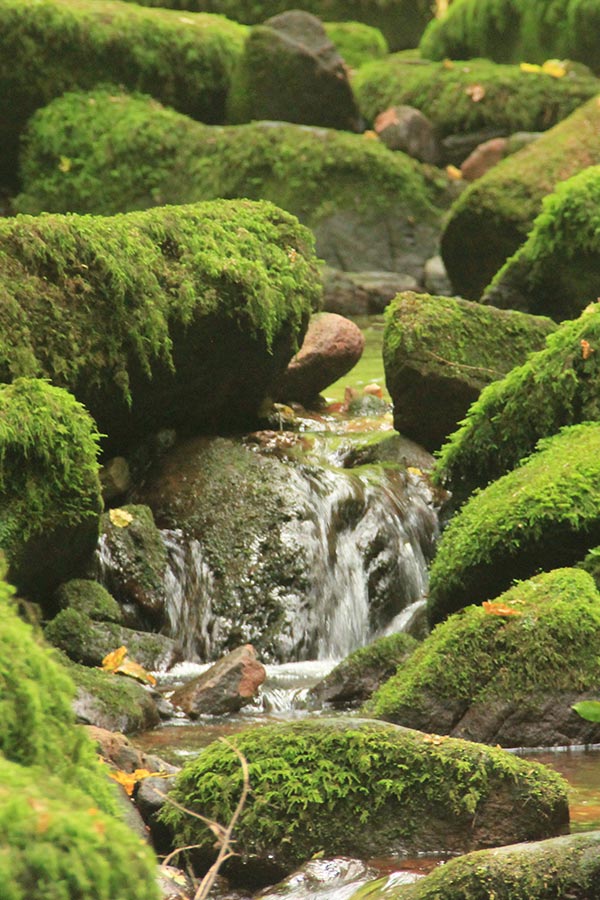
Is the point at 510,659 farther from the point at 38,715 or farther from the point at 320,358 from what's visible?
the point at 320,358

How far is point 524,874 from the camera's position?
319 centimetres

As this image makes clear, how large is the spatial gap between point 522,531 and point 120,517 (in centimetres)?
244

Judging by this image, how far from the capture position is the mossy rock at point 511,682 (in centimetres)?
507

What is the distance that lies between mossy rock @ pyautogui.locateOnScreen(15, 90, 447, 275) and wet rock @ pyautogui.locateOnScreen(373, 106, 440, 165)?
81 cm

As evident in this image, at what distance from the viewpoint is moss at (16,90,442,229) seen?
54.3 ft

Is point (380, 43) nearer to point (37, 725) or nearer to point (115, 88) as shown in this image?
point (115, 88)

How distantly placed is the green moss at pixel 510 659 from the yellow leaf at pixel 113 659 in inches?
52.2

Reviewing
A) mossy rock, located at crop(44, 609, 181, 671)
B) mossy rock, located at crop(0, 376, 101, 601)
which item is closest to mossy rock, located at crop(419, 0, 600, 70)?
mossy rock, located at crop(44, 609, 181, 671)

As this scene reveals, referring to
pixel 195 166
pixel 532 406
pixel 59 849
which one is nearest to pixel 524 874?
pixel 59 849

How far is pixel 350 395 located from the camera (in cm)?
1039

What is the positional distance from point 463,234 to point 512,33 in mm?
10095

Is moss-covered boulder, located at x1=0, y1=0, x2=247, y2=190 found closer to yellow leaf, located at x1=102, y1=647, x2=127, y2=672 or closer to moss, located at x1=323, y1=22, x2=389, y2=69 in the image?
moss, located at x1=323, y1=22, x2=389, y2=69

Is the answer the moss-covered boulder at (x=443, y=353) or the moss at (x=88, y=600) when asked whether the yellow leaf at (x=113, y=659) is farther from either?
the moss-covered boulder at (x=443, y=353)

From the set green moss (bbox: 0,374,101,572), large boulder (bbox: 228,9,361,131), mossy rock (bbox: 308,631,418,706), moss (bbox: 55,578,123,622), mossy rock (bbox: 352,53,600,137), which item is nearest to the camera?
green moss (bbox: 0,374,101,572)
